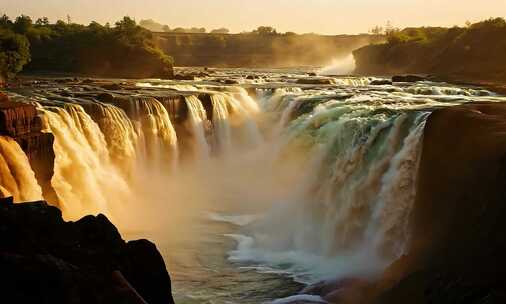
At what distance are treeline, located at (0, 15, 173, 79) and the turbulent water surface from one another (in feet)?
67.0

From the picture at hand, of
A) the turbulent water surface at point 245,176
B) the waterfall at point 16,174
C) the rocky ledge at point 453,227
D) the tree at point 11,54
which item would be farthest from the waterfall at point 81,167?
the tree at point 11,54

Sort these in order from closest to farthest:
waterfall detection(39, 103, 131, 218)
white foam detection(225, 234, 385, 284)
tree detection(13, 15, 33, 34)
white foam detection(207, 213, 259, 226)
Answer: white foam detection(225, 234, 385, 284)
waterfall detection(39, 103, 131, 218)
white foam detection(207, 213, 259, 226)
tree detection(13, 15, 33, 34)

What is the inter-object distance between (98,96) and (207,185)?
209 inches

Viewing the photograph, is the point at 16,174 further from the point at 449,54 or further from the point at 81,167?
the point at 449,54

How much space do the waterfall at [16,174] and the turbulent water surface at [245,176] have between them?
0.04 meters

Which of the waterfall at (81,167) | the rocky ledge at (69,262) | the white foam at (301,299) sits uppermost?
the rocky ledge at (69,262)

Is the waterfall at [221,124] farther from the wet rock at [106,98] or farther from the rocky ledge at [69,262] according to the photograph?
the rocky ledge at [69,262]

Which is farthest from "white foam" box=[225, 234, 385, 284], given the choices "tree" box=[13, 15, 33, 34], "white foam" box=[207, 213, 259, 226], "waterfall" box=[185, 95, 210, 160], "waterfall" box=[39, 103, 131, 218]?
"tree" box=[13, 15, 33, 34]

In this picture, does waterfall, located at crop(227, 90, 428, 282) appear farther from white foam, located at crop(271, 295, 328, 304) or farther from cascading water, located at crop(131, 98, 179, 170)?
cascading water, located at crop(131, 98, 179, 170)

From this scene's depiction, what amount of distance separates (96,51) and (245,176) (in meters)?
32.2

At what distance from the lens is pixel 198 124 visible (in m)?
25.5

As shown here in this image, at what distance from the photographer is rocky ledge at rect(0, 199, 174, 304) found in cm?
651

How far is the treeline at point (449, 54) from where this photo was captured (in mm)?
44312

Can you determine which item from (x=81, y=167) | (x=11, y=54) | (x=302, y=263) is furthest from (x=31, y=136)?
(x=11, y=54)
